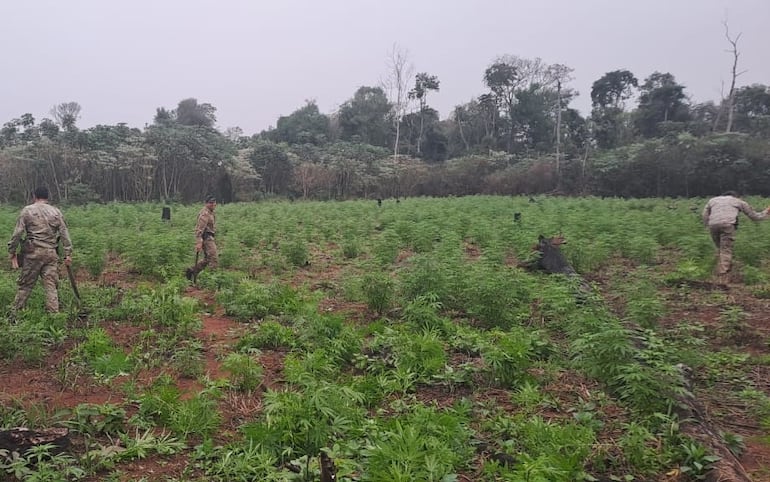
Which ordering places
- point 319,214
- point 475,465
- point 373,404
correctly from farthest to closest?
point 319,214
point 373,404
point 475,465

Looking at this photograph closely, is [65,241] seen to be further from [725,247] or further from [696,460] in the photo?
[725,247]

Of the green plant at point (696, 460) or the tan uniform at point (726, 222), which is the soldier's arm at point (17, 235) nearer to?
the green plant at point (696, 460)

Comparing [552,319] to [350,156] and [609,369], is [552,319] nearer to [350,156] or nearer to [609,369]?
[609,369]

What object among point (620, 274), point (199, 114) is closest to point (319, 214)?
point (620, 274)

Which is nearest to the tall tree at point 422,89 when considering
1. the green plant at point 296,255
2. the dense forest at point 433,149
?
the dense forest at point 433,149

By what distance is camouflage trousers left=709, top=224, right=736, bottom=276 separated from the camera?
974cm

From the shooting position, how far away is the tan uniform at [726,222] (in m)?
9.78

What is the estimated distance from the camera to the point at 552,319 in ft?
23.6

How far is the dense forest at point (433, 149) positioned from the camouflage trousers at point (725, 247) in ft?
77.7

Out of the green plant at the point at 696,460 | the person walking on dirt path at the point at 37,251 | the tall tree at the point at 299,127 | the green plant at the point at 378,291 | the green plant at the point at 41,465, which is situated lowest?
the green plant at the point at 696,460

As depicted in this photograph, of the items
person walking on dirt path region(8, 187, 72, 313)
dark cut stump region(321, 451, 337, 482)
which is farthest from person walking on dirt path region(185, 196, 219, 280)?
dark cut stump region(321, 451, 337, 482)

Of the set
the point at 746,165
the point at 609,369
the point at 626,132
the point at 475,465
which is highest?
the point at 626,132

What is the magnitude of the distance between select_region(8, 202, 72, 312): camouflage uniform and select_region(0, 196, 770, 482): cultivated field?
285 mm

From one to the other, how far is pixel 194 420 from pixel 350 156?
120ft
